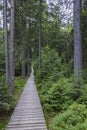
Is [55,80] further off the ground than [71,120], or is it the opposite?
[71,120]

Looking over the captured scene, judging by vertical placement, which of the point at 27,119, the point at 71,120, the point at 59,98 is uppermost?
the point at 71,120

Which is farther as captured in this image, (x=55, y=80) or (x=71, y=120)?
(x=55, y=80)

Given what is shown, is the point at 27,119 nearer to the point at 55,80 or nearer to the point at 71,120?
the point at 71,120

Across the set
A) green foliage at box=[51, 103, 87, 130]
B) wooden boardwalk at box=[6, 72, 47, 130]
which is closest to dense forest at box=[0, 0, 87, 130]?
green foliage at box=[51, 103, 87, 130]

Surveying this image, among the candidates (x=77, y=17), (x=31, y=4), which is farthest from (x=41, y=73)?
(x=77, y=17)

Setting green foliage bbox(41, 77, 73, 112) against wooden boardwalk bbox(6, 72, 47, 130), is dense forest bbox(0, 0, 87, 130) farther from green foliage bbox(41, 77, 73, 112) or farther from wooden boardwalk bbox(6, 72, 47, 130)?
wooden boardwalk bbox(6, 72, 47, 130)

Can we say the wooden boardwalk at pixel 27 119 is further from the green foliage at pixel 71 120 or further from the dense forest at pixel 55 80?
the green foliage at pixel 71 120

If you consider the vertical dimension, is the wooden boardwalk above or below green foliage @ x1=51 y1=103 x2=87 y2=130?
below

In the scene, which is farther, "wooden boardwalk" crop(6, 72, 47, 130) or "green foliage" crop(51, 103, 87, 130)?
"wooden boardwalk" crop(6, 72, 47, 130)

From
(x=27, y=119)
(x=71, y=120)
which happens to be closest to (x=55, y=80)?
(x=27, y=119)

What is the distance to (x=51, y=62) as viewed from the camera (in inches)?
794

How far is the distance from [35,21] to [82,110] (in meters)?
20.5

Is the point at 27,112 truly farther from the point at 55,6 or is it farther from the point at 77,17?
the point at 55,6

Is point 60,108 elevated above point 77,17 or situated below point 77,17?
below
